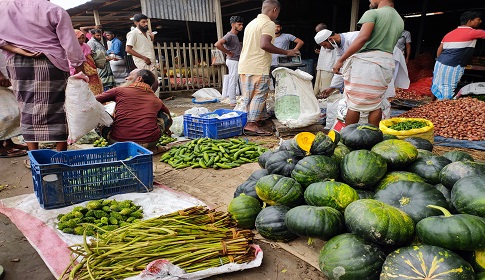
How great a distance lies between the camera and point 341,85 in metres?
6.29

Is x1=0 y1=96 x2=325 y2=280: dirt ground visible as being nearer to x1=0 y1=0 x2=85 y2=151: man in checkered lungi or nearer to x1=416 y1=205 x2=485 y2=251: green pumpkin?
x1=0 y1=0 x2=85 y2=151: man in checkered lungi

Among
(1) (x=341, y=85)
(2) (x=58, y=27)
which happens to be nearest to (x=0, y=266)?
(2) (x=58, y=27)

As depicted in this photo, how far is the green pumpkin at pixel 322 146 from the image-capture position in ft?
8.30

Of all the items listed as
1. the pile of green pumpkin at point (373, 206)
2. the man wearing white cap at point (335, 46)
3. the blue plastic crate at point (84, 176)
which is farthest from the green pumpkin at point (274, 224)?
the man wearing white cap at point (335, 46)

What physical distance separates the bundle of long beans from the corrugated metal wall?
849 centimetres

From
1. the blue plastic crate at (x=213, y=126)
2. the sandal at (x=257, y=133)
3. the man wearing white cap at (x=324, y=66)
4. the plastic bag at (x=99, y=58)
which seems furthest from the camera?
the man wearing white cap at (x=324, y=66)

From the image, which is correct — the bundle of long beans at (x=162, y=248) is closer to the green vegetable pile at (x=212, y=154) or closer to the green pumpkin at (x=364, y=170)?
the green pumpkin at (x=364, y=170)

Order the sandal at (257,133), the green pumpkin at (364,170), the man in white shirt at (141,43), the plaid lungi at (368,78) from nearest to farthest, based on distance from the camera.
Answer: the green pumpkin at (364,170), the plaid lungi at (368,78), the sandal at (257,133), the man in white shirt at (141,43)

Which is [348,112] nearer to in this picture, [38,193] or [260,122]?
[260,122]

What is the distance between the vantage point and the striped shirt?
6.45m

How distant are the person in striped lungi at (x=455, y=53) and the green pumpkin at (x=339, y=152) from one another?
17.8ft

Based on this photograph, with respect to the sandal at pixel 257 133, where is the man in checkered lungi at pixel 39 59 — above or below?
above

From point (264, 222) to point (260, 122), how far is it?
395 centimetres

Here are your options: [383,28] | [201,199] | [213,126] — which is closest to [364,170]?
[201,199]
